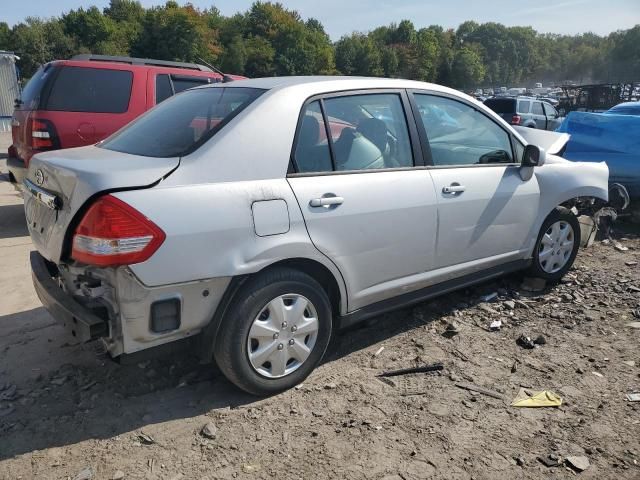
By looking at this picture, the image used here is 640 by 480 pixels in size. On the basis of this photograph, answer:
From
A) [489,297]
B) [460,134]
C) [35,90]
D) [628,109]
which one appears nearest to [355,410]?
[489,297]

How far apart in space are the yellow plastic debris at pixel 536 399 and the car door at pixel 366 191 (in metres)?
0.93

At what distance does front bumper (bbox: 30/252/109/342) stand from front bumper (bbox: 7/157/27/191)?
3.88 meters

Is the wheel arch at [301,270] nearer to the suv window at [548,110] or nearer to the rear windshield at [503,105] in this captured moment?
the rear windshield at [503,105]

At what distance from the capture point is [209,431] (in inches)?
105

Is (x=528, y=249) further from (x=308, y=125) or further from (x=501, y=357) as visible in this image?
(x=308, y=125)

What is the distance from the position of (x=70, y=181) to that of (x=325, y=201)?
1.29 metres

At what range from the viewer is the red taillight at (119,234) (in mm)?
2338

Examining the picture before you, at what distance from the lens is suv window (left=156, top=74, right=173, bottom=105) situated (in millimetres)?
6918

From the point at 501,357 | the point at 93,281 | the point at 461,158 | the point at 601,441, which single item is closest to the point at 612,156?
the point at 461,158

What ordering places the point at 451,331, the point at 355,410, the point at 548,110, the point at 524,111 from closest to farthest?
1. the point at 355,410
2. the point at 451,331
3. the point at 524,111
4. the point at 548,110

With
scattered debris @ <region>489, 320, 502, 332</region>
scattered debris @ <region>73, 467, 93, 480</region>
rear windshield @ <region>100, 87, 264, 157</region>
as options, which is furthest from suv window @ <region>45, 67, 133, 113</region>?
scattered debris @ <region>489, 320, 502, 332</region>

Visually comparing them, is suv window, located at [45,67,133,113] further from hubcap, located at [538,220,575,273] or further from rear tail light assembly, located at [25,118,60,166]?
hubcap, located at [538,220,575,273]

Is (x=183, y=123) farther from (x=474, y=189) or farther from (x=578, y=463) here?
(x=578, y=463)

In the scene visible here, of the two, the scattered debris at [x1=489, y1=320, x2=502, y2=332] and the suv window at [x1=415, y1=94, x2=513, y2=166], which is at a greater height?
the suv window at [x1=415, y1=94, x2=513, y2=166]
